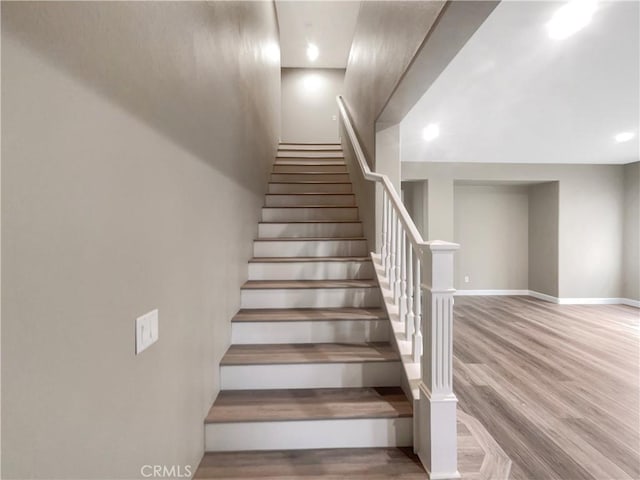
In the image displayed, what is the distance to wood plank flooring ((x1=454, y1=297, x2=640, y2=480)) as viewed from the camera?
64.8 inches

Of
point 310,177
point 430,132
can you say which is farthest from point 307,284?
point 430,132

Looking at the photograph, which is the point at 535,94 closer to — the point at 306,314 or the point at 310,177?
the point at 310,177

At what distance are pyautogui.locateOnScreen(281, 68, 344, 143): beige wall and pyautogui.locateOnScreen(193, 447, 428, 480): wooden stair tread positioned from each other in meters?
5.73

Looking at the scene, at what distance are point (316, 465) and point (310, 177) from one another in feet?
10.6

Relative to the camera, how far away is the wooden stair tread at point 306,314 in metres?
1.96

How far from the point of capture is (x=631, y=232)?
5.15 meters

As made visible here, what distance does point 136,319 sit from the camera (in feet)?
2.88

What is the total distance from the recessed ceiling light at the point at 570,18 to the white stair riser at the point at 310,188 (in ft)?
7.38

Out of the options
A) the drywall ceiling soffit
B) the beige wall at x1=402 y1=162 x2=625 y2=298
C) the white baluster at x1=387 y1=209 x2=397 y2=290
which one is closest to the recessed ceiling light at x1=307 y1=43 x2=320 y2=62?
the beige wall at x1=402 y1=162 x2=625 y2=298

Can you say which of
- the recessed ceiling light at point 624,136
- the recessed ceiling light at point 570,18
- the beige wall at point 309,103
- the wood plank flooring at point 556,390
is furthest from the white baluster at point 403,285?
the beige wall at point 309,103

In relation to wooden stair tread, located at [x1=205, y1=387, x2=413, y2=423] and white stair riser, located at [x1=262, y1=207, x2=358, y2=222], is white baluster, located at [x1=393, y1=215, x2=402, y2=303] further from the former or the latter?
white stair riser, located at [x1=262, y1=207, x2=358, y2=222]

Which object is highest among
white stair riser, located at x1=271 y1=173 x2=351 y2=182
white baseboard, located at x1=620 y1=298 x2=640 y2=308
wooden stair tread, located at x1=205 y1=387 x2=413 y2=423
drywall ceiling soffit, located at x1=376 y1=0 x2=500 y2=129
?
drywall ceiling soffit, located at x1=376 y1=0 x2=500 y2=129

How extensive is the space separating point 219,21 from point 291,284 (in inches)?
69.0

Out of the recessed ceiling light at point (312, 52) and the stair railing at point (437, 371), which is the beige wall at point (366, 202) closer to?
the stair railing at point (437, 371)
